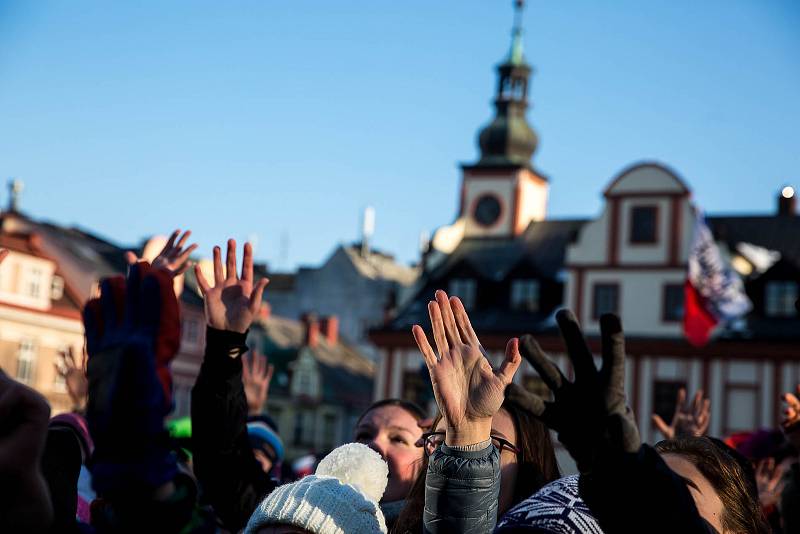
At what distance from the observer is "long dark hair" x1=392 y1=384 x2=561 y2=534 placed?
148 inches

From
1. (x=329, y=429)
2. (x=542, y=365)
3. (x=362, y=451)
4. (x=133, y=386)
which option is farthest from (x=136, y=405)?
(x=329, y=429)

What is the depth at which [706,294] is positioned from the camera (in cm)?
3269

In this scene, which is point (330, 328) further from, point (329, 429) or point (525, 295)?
point (525, 295)

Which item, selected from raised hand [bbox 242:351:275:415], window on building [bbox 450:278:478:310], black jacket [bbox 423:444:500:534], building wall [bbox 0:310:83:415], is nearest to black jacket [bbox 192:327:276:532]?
black jacket [bbox 423:444:500:534]

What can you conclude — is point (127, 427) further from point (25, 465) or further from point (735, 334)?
point (735, 334)

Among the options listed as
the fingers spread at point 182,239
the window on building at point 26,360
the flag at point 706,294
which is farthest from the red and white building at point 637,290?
the fingers spread at point 182,239

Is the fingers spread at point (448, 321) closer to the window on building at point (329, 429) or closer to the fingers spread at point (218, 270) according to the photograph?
the fingers spread at point (218, 270)

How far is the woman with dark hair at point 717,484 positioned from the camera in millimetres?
2852

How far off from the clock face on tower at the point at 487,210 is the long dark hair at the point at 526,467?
122 feet

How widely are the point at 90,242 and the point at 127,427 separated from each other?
48150 millimetres

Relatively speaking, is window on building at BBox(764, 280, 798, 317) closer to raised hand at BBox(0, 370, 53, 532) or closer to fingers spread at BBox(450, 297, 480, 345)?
fingers spread at BBox(450, 297, 480, 345)

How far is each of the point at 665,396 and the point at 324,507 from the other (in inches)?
1227

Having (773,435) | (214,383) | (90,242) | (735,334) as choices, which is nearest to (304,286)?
(90,242)

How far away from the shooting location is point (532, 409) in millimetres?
2402
